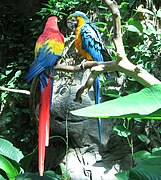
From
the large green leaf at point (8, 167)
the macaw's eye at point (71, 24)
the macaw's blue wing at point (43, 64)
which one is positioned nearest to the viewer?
the macaw's blue wing at point (43, 64)

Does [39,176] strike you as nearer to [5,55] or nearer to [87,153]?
[87,153]

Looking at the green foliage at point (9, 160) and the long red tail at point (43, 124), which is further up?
the long red tail at point (43, 124)

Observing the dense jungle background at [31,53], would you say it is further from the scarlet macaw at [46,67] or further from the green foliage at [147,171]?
the green foliage at [147,171]

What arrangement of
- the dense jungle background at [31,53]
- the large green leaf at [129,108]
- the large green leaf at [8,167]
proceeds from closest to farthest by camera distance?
1. the large green leaf at [129,108]
2. the large green leaf at [8,167]
3. the dense jungle background at [31,53]

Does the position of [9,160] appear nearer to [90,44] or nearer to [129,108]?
[90,44]

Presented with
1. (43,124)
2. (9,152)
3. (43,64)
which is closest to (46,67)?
(43,64)

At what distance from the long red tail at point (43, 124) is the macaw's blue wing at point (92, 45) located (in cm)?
27

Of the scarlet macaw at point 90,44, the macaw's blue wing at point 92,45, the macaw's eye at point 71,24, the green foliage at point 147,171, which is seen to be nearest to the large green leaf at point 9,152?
the scarlet macaw at point 90,44

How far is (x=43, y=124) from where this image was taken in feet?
4.39

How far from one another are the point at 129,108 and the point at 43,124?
1.00 metres

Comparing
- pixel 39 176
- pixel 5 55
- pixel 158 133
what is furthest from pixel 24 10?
pixel 39 176

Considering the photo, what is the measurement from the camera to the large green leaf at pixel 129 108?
0.35 m

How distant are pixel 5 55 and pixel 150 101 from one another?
8.30 ft

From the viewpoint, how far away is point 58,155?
91.4 inches
